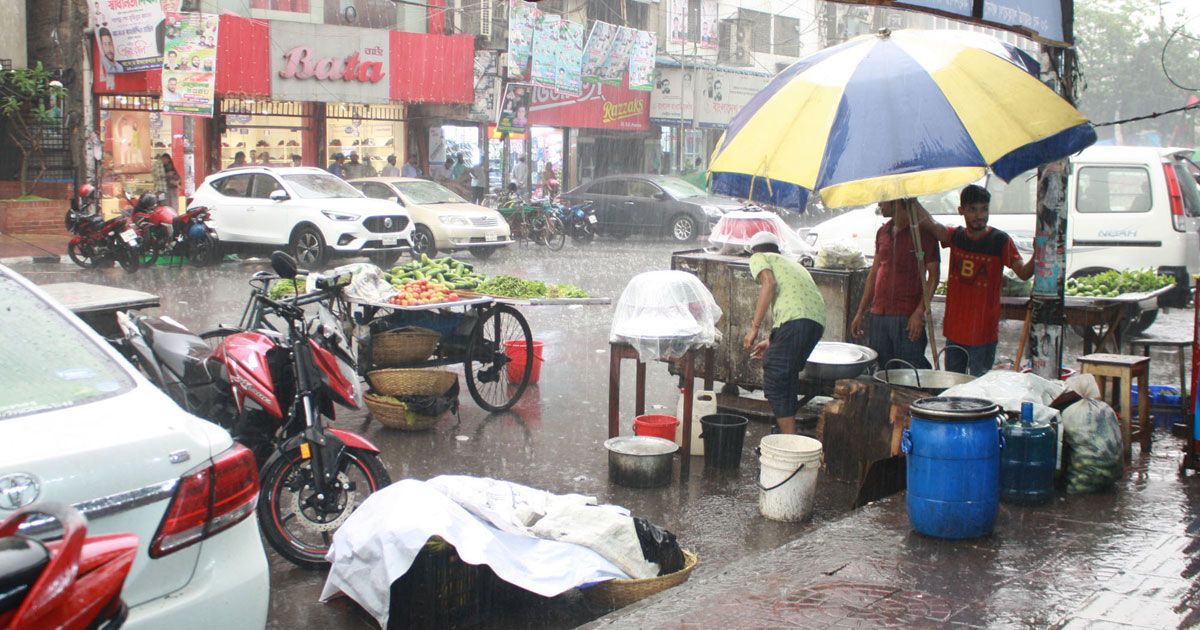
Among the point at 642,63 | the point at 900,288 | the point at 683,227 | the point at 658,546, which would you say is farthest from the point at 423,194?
the point at 658,546

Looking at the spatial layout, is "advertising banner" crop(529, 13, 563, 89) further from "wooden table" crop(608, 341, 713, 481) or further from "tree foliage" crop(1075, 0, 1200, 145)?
"tree foliage" crop(1075, 0, 1200, 145)

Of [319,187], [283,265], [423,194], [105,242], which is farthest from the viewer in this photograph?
[423,194]

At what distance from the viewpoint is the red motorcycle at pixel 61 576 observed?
2051mm

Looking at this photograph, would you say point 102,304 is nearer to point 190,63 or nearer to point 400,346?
point 400,346

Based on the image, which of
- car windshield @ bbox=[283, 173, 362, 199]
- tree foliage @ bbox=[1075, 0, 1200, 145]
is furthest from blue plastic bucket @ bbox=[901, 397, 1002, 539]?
tree foliage @ bbox=[1075, 0, 1200, 145]

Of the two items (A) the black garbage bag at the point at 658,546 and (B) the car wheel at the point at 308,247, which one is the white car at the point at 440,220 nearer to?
(B) the car wheel at the point at 308,247

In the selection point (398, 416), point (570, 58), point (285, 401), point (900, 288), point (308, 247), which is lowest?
point (398, 416)

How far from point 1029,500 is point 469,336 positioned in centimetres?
433

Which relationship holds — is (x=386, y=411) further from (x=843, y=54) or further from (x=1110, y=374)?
(x=1110, y=374)

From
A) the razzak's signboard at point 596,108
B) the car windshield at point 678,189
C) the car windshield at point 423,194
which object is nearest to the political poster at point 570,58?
the razzak's signboard at point 596,108

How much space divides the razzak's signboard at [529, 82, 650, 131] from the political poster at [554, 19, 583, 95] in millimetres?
2942

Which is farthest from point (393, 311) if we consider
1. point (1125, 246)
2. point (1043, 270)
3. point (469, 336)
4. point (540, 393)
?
point (1125, 246)

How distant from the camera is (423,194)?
66.0 feet

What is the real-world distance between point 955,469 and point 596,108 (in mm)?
29019
